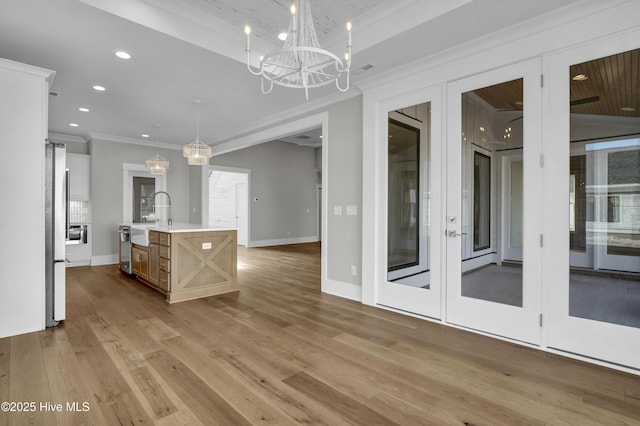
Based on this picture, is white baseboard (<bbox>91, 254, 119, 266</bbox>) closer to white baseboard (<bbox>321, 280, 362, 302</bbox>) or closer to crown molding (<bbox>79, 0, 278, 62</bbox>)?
white baseboard (<bbox>321, 280, 362, 302</bbox>)

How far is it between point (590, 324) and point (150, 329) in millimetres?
3788

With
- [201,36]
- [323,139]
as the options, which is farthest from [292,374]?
[323,139]

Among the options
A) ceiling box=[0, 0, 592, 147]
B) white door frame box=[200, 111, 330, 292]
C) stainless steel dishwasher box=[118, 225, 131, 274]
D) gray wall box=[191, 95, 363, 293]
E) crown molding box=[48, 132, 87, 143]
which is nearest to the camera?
ceiling box=[0, 0, 592, 147]

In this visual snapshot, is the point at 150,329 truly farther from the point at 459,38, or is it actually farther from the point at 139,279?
the point at 459,38

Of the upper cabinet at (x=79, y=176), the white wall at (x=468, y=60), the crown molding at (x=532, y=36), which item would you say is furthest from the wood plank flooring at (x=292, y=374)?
the upper cabinet at (x=79, y=176)

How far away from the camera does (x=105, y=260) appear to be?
23.0 feet

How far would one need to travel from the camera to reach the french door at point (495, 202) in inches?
108

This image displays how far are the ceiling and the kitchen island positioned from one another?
194 centimetres

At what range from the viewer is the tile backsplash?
678 centimetres

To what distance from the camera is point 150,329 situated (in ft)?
10.3

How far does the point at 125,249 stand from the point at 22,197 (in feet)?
10.0

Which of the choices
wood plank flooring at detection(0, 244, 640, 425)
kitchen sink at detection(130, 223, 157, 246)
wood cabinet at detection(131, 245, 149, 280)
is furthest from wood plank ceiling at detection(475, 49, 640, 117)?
wood cabinet at detection(131, 245, 149, 280)

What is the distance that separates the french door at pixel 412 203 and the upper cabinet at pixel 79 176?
6.46m

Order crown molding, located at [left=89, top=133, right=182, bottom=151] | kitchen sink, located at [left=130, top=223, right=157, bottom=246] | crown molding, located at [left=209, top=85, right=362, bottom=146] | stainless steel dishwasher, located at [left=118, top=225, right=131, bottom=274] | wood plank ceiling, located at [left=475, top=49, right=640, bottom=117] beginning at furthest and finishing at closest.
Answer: crown molding, located at [left=89, top=133, right=182, bottom=151] < stainless steel dishwasher, located at [left=118, top=225, right=131, bottom=274] < kitchen sink, located at [left=130, top=223, right=157, bottom=246] < crown molding, located at [left=209, top=85, right=362, bottom=146] < wood plank ceiling, located at [left=475, top=49, right=640, bottom=117]
